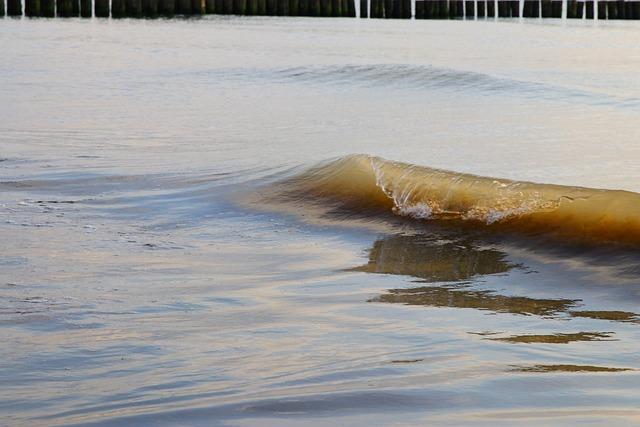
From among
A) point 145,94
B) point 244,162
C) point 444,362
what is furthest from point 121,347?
point 145,94

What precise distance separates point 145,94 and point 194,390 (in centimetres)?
1536

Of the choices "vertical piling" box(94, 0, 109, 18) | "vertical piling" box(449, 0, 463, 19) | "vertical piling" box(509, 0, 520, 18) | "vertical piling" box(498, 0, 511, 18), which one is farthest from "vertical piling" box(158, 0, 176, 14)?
"vertical piling" box(509, 0, 520, 18)

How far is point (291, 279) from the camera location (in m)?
5.56

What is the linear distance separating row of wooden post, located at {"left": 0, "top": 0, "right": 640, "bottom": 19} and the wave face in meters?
37.7

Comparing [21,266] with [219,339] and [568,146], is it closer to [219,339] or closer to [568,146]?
[219,339]

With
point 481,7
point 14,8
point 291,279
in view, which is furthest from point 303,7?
point 291,279

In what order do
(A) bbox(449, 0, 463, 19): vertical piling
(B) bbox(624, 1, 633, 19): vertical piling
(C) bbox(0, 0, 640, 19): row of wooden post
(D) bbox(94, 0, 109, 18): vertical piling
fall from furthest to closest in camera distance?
(A) bbox(449, 0, 463, 19): vertical piling, (B) bbox(624, 1, 633, 19): vertical piling, (C) bbox(0, 0, 640, 19): row of wooden post, (D) bbox(94, 0, 109, 18): vertical piling

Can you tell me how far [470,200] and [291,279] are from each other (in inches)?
104

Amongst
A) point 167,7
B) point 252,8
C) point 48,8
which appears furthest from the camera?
point 252,8

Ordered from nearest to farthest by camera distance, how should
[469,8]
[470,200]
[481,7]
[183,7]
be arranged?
[470,200]
[183,7]
[469,8]
[481,7]

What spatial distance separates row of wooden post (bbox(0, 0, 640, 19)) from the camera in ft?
151

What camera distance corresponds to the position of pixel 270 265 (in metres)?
5.93

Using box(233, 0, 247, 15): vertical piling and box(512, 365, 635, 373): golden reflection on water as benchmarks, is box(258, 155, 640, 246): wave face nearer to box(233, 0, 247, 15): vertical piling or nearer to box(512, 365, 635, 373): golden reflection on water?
box(512, 365, 635, 373): golden reflection on water

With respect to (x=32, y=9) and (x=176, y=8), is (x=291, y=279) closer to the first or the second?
(x=32, y=9)
